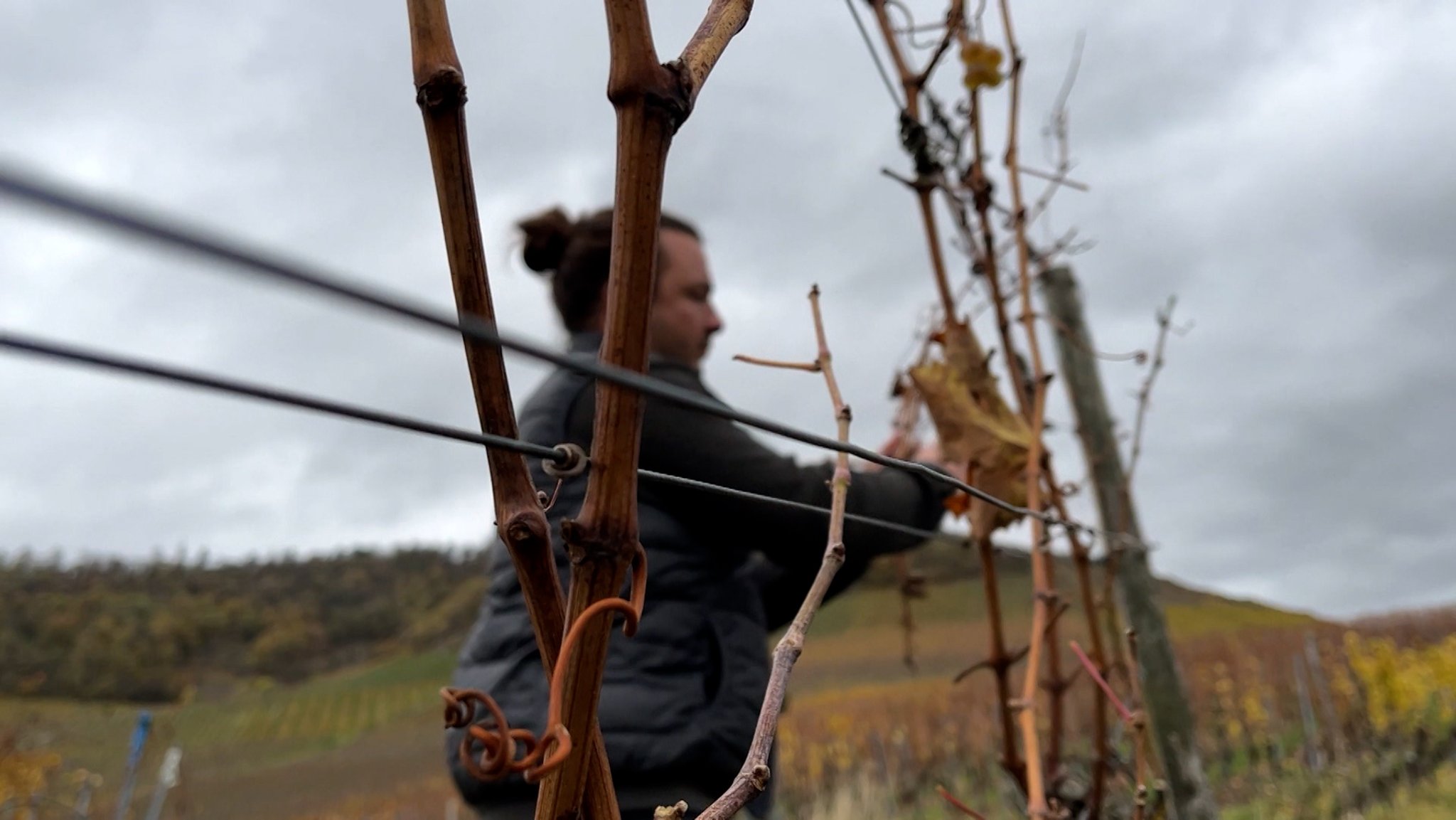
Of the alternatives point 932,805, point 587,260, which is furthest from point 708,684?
point 932,805

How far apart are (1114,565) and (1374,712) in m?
5.58

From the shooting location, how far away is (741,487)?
126 cm

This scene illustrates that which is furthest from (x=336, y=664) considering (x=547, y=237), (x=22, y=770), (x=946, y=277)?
(x=946, y=277)

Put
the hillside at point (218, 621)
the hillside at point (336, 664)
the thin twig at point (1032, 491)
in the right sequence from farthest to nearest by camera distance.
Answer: the hillside at point (218, 621)
the hillside at point (336, 664)
the thin twig at point (1032, 491)

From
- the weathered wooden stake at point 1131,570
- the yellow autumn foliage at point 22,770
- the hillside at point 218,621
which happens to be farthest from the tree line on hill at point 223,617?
the weathered wooden stake at point 1131,570

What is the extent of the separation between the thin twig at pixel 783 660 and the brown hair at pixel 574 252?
88 cm

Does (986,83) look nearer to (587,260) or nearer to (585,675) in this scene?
(587,260)

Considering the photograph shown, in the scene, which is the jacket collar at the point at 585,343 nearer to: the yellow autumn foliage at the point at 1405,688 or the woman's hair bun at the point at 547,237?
the woman's hair bun at the point at 547,237

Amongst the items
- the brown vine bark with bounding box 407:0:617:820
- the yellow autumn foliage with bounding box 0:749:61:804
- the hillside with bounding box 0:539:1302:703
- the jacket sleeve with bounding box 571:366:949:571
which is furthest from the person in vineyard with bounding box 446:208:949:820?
the hillside with bounding box 0:539:1302:703

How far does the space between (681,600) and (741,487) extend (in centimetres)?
17

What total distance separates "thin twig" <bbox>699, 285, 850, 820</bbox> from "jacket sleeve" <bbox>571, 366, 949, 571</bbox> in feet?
1.80

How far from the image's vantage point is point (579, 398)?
1268mm

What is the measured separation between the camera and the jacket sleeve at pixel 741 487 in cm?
126

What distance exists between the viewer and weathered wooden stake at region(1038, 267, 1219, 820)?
1.75 metres
